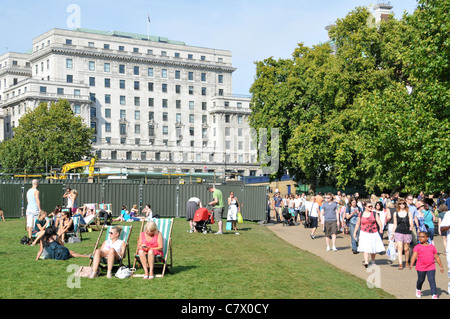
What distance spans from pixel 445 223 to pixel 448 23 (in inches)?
612

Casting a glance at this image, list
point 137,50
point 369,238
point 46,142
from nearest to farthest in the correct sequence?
point 369,238, point 46,142, point 137,50

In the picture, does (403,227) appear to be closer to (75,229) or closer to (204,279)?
(204,279)

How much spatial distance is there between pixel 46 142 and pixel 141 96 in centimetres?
3991

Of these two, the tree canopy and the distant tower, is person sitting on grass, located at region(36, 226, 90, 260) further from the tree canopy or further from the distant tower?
the distant tower

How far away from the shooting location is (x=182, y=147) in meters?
118

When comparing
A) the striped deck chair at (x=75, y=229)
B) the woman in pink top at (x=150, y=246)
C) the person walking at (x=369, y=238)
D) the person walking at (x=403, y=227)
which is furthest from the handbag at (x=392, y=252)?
the striped deck chair at (x=75, y=229)

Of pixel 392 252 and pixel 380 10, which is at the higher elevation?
pixel 380 10

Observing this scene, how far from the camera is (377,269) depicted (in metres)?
16.4

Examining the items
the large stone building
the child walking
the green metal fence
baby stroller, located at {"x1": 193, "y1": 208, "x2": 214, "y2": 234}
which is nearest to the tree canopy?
the green metal fence

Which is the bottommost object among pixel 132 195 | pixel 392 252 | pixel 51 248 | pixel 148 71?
pixel 392 252

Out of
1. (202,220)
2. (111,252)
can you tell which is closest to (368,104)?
(202,220)

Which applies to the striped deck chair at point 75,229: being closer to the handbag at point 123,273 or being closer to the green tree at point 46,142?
the handbag at point 123,273

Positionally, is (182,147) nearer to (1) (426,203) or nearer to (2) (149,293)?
(1) (426,203)
